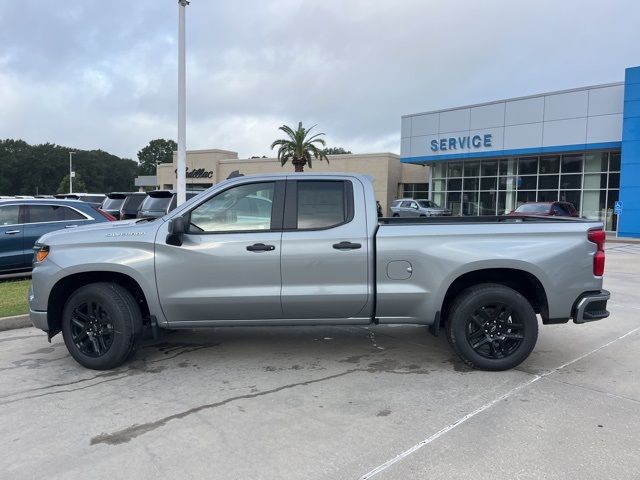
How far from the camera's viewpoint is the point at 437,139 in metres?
33.2

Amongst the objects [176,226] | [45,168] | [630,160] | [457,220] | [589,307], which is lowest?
[589,307]

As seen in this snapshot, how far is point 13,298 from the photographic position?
813 centimetres

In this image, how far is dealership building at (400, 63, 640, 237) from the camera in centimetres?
2541

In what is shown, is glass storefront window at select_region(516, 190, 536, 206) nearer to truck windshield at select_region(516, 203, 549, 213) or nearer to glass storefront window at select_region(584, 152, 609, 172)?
glass storefront window at select_region(584, 152, 609, 172)

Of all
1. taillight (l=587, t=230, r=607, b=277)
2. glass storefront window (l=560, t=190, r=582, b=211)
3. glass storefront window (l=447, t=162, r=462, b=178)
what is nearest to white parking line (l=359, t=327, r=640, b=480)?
taillight (l=587, t=230, r=607, b=277)

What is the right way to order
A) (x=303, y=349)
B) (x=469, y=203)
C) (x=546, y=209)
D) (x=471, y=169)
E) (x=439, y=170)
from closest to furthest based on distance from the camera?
(x=303, y=349) < (x=546, y=209) < (x=471, y=169) < (x=469, y=203) < (x=439, y=170)

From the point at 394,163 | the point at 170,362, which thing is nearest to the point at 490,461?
the point at 170,362

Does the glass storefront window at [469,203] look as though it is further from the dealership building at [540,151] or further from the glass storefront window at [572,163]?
A: the glass storefront window at [572,163]

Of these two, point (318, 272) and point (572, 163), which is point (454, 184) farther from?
point (318, 272)

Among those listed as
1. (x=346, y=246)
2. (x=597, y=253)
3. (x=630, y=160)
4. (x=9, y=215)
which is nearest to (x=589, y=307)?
(x=597, y=253)

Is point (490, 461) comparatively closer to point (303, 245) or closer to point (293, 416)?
point (293, 416)

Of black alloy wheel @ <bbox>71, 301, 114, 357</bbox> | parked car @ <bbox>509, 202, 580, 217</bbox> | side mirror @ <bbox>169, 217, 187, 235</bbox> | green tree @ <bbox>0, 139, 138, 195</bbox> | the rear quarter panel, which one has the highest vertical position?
green tree @ <bbox>0, 139, 138, 195</bbox>

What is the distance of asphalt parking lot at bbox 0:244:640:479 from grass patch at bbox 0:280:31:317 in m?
1.02

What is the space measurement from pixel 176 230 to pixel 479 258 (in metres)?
2.81
